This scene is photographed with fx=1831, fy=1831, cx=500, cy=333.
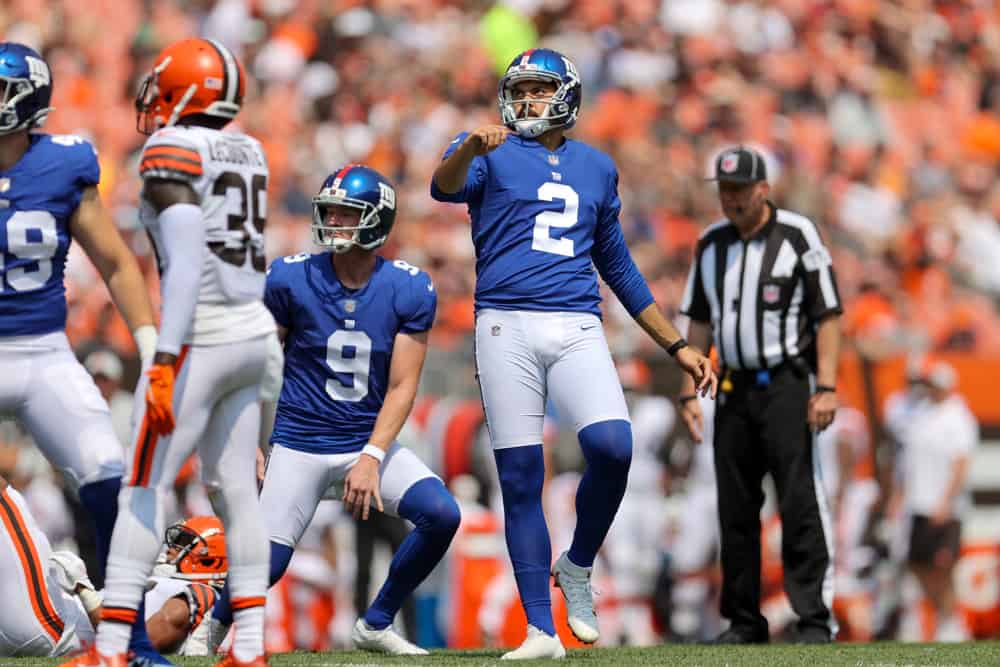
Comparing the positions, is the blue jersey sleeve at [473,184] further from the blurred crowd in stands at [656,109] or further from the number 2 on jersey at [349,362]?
the blurred crowd in stands at [656,109]

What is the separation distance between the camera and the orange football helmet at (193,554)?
21.2 ft

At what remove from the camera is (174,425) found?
15.0 ft

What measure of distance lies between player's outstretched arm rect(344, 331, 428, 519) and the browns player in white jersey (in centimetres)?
107

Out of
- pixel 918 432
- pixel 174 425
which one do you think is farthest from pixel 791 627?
pixel 174 425

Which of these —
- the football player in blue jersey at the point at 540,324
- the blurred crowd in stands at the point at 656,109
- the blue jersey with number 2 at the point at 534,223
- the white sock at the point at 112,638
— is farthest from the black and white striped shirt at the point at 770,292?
the blurred crowd in stands at the point at 656,109

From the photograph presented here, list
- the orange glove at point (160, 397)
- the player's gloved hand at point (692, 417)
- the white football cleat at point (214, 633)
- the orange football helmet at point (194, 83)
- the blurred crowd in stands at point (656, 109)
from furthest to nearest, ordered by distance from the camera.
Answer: the blurred crowd in stands at point (656, 109), the player's gloved hand at point (692, 417), the white football cleat at point (214, 633), the orange football helmet at point (194, 83), the orange glove at point (160, 397)

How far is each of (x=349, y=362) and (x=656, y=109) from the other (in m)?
8.89

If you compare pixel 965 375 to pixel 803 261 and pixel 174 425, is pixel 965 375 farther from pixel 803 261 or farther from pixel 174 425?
A: pixel 174 425

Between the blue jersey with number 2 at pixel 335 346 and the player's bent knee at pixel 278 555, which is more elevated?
the blue jersey with number 2 at pixel 335 346

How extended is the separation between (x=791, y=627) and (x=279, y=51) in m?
8.40

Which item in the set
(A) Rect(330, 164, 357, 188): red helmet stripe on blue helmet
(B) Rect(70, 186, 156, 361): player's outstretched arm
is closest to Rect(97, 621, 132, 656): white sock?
(B) Rect(70, 186, 156, 361): player's outstretched arm

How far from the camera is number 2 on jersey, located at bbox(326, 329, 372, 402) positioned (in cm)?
625

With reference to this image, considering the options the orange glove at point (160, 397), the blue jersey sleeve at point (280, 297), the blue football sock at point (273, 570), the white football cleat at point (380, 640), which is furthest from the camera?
the white football cleat at point (380, 640)

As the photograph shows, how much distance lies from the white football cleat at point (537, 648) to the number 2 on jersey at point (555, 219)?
1.21 metres
